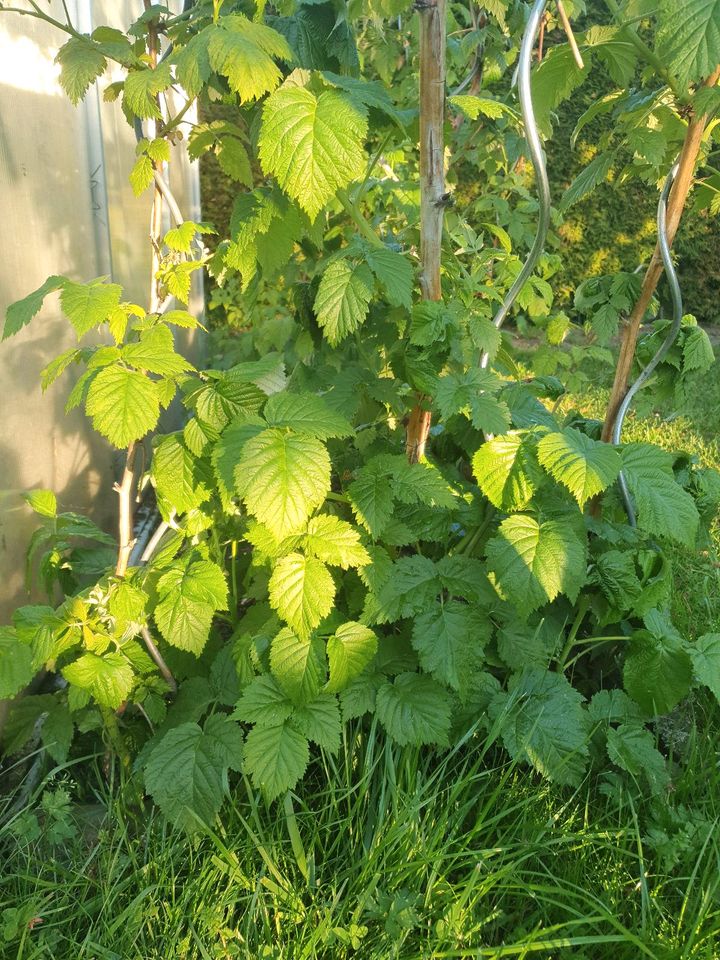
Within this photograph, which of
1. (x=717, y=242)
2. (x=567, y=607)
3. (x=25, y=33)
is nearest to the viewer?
(x=567, y=607)

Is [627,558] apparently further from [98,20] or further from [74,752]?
[98,20]

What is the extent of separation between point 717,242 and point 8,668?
22.0ft

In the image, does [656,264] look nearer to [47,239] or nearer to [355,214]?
[355,214]

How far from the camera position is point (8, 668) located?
1350 millimetres

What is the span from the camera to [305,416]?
1330mm

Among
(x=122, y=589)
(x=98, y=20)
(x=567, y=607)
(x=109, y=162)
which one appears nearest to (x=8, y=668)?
(x=122, y=589)

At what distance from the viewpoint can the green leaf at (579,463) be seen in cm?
129

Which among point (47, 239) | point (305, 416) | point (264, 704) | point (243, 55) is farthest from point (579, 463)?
point (47, 239)

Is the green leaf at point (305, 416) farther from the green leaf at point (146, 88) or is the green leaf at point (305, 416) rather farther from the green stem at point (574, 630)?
the green stem at point (574, 630)

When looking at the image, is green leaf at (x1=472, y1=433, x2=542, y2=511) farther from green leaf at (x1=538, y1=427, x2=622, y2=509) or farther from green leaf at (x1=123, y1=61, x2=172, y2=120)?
green leaf at (x1=123, y1=61, x2=172, y2=120)

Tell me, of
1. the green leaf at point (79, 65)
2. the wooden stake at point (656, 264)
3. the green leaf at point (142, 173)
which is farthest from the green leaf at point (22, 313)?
the wooden stake at point (656, 264)

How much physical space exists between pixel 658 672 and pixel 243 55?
1401 millimetres

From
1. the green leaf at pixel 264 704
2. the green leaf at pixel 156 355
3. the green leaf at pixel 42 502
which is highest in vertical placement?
the green leaf at pixel 156 355

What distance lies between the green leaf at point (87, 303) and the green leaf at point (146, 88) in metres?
0.35
